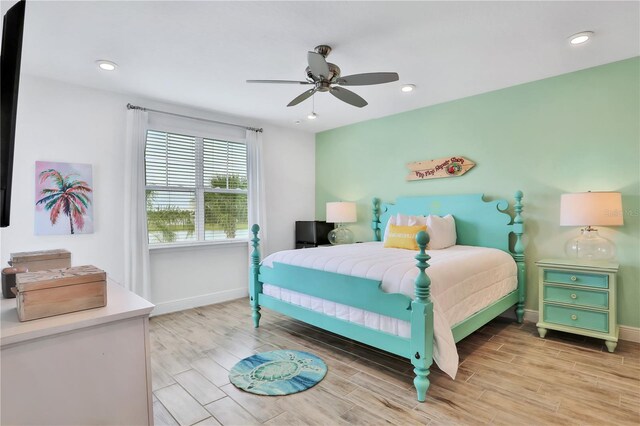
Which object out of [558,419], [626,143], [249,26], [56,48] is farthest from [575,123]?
[56,48]

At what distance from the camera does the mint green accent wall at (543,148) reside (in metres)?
2.96

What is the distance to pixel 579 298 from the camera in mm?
2887

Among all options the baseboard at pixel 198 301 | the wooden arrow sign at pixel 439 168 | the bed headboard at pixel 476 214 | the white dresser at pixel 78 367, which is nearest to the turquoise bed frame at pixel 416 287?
the bed headboard at pixel 476 214

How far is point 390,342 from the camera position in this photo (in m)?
2.25

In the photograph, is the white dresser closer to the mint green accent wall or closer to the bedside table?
the bedside table

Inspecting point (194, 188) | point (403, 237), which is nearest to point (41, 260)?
point (194, 188)

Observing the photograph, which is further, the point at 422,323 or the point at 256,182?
the point at 256,182

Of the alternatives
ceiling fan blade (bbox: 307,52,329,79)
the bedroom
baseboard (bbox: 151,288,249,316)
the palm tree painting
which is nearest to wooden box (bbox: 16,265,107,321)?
the bedroom

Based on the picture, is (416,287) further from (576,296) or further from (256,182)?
(256,182)

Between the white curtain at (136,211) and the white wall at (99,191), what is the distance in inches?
4.0

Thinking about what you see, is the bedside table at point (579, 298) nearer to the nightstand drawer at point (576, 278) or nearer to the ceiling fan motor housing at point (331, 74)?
the nightstand drawer at point (576, 278)

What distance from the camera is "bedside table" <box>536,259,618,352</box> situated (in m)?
2.74

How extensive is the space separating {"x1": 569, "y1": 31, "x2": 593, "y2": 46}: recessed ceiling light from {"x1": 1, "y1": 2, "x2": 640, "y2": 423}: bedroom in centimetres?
5

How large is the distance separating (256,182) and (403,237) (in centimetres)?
222
